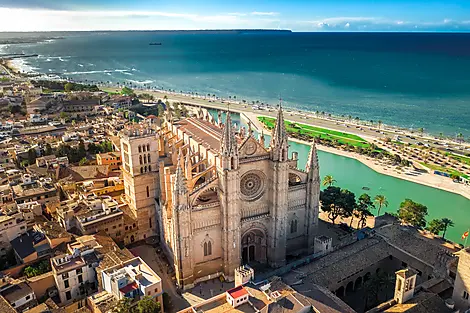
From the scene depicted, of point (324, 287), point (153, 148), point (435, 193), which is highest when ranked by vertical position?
point (153, 148)

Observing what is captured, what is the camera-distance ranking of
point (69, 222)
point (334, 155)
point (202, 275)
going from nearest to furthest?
point (202, 275), point (69, 222), point (334, 155)

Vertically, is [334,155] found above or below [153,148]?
below

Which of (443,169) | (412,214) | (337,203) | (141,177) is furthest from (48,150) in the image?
(443,169)

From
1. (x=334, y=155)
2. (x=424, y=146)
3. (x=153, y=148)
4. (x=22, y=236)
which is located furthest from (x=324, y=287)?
(x=424, y=146)

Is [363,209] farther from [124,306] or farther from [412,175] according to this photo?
[124,306]

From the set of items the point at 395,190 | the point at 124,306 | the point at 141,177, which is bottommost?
the point at 395,190

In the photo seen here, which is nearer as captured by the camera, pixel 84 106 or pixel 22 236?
pixel 22 236

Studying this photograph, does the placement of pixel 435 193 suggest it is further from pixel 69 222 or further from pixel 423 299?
pixel 69 222

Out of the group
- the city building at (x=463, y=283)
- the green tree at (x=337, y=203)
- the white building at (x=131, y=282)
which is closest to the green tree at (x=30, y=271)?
the white building at (x=131, y=282)
